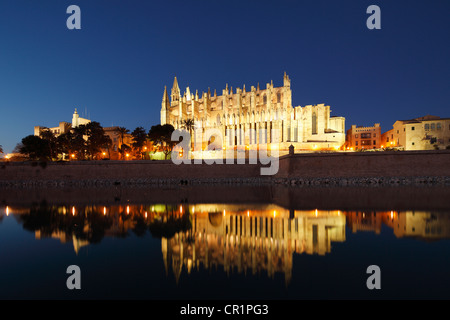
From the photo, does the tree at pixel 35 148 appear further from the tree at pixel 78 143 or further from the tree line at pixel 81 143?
the tree at pixel 78 143

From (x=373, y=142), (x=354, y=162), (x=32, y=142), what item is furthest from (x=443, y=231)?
(x=373, y=142)

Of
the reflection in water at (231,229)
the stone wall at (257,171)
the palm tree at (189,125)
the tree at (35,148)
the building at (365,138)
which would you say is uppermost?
the palm tree at (189,125)

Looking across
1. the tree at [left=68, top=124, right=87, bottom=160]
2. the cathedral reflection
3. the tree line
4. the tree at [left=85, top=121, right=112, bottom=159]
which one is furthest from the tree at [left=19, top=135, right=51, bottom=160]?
the cathedral reflection

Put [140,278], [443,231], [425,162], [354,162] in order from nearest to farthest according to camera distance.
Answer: [140,278], [443,231], [425,162], [354,162]

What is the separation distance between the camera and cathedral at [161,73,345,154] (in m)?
49.8

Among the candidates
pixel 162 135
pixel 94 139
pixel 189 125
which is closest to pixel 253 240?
pixel 94 139

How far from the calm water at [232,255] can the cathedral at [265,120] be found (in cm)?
3905

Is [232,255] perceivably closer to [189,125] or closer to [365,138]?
[189,125]

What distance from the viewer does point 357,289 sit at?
15.4 feet

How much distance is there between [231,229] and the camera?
9227 mm

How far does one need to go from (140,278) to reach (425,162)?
99.3ft

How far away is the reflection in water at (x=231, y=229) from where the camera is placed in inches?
251

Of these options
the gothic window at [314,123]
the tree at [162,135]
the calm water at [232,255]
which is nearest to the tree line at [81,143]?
the tree at [162,135]

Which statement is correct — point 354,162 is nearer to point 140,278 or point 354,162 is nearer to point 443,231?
point 443,231
